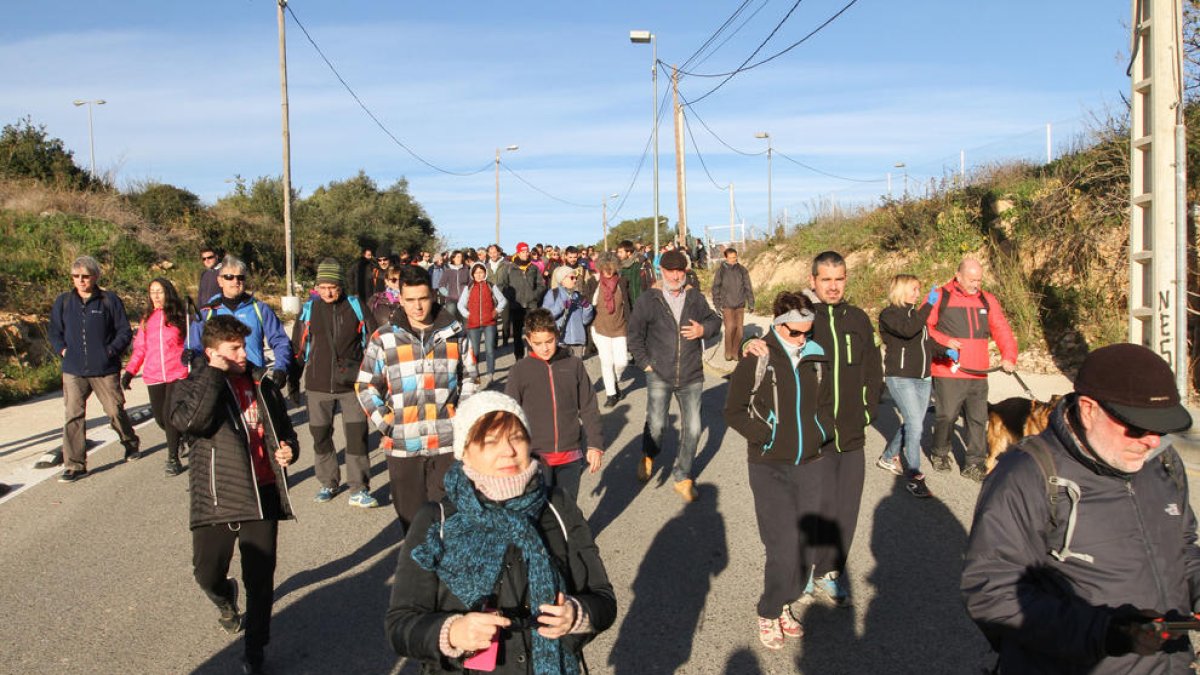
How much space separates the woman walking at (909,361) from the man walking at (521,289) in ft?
25.9

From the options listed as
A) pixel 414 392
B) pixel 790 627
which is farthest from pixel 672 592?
pixel 414 392

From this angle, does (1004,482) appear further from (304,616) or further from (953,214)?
(953,214)

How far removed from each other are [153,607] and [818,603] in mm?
3831

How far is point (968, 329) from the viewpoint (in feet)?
24.1

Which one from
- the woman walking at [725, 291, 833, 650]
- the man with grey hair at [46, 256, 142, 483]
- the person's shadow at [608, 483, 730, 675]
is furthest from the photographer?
the man with grey hair at [46, 256, 142, 483]

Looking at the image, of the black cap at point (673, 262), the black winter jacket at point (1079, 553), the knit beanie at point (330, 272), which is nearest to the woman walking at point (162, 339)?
the knit beanie at point (330, 272)

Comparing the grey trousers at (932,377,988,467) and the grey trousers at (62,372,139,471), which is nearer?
the grey trousers at (932,377,988,467)

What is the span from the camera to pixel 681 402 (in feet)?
24.7

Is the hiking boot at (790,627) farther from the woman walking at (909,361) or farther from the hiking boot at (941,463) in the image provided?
the hiking boot at (941,463)

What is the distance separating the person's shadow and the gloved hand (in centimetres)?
242

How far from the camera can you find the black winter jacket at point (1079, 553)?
2369 millimetres

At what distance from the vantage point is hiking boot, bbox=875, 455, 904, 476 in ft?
25.8

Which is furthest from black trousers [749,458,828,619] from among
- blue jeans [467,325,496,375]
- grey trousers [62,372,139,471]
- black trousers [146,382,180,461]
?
blue jeans [467,325,496,375]

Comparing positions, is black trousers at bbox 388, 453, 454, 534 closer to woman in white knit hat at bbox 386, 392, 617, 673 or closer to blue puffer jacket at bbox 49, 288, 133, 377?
woman in white knit hat at bbox 386, 392, 617, 673
